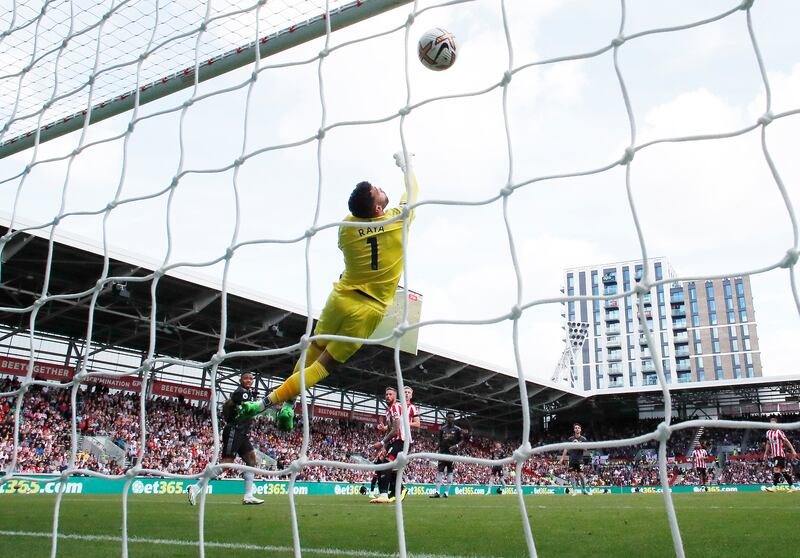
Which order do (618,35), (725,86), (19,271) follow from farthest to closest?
(19,271) → (618,35) → (725,86)

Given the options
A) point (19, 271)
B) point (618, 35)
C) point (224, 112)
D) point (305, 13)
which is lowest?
point (618, 35)

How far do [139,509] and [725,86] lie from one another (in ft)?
22.9

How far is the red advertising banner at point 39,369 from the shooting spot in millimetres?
20891

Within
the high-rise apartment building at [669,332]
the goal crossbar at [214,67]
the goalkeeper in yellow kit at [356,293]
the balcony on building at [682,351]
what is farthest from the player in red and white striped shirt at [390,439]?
the balcony on building at [682,351]

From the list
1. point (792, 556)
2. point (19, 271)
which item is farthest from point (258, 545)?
point (19, 271)

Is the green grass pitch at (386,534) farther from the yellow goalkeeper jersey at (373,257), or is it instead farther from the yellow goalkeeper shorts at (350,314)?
the yellow goalkeeper jersey at (373,257)

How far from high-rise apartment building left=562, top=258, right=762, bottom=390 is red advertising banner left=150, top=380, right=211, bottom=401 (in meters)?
75.2

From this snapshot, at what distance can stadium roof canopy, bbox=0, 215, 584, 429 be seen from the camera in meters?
17.6

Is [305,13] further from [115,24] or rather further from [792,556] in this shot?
[792,556]

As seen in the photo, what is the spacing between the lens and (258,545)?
414 cm

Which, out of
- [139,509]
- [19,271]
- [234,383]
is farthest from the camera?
[234,383]

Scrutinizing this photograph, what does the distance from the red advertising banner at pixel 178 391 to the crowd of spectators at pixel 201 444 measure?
30 centimetres

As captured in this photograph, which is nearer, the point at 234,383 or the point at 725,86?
the point at 725,86

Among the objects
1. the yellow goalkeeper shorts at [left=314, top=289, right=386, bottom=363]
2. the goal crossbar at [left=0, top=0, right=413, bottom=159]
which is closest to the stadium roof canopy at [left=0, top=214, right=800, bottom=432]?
the goal crossbar at [left=0, top=0, right=413, bottom=159]
